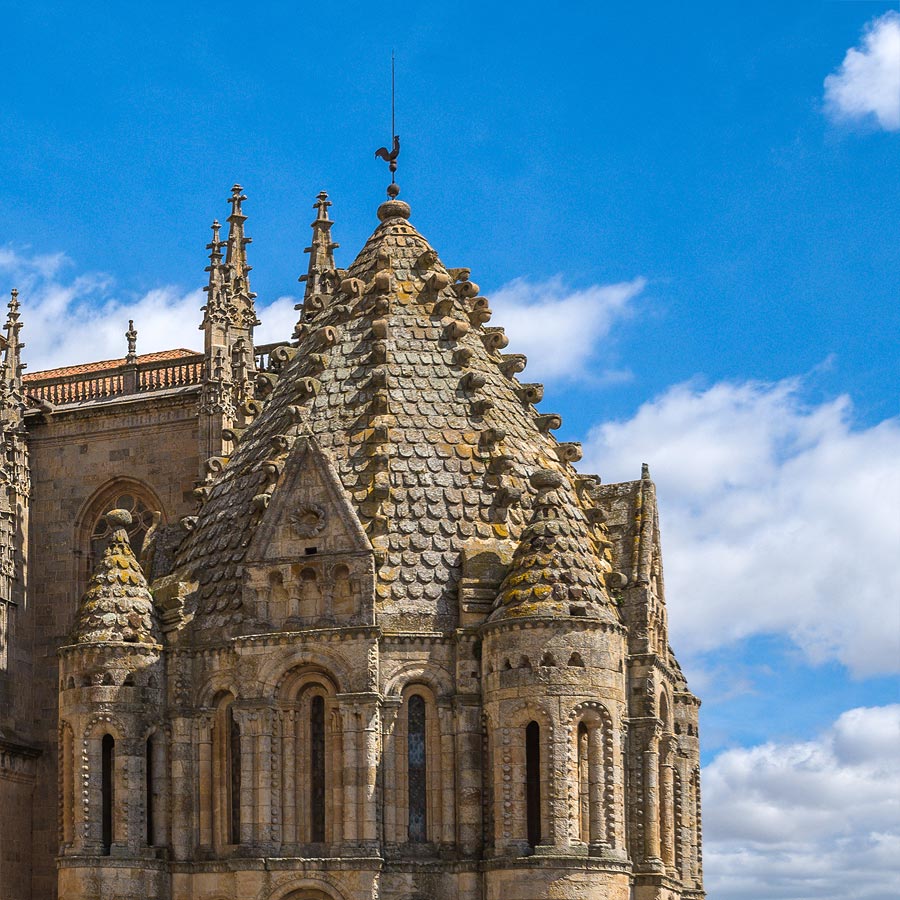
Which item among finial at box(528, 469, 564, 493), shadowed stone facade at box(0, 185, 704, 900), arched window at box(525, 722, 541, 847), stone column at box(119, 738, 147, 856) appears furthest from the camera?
finial at box(528, 469, 564, 493)

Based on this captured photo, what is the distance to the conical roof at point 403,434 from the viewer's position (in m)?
44.6

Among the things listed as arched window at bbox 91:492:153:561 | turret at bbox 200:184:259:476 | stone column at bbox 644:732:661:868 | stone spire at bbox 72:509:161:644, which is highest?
turret at bbox 200:184:259:476

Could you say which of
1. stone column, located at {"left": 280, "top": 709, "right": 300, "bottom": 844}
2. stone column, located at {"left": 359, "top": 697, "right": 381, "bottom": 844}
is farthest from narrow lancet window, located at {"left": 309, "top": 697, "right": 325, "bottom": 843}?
stone column, located at {"left": 359, "top": 697, "right": 381, "bottom": 844}

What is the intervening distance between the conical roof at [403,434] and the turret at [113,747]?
1515mm

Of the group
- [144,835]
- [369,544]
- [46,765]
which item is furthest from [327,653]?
[46,765]

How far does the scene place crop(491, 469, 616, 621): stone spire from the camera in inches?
1692

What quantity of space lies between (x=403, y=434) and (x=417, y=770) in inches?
266

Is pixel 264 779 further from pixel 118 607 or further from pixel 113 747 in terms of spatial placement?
pixel 118 607

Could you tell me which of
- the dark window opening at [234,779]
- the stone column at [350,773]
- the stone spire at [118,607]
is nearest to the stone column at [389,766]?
the stone column at [350,773]

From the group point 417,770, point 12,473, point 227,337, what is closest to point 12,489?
point 12,473

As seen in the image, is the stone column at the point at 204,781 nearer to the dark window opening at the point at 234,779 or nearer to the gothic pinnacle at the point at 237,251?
the dark window opening at the point at 234,779

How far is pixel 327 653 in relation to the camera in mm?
43219

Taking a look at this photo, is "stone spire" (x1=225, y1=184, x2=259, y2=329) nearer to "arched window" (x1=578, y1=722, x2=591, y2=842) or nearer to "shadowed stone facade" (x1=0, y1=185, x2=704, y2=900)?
"shadowed stone facade" (x1=0, y1=185, x2=704, y2=900)

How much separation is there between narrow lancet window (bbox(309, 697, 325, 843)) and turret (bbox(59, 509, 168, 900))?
10.2 feet
